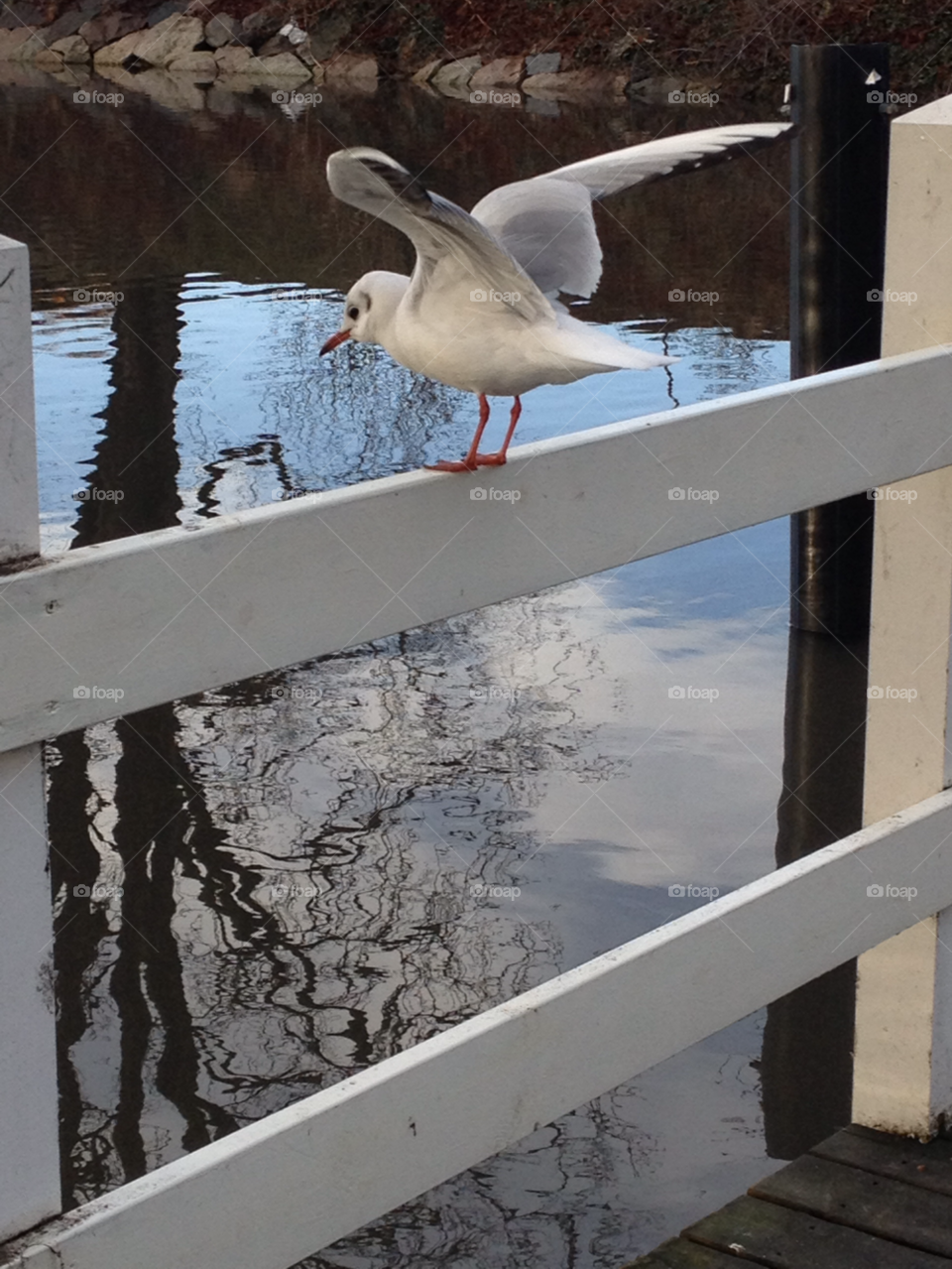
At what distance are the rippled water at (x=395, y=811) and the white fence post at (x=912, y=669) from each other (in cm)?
44

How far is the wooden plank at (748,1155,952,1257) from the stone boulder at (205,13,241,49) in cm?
2808

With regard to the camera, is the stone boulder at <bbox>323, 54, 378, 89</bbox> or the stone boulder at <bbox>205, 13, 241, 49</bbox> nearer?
the stone boulder at <bbox>323, 54, 378, 89</bbox>

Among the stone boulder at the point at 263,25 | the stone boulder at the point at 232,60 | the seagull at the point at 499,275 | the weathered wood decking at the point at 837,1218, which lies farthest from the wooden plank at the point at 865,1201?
the stone boulder at the point at 263,25

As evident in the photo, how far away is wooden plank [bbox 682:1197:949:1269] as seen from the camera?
7.03 feet

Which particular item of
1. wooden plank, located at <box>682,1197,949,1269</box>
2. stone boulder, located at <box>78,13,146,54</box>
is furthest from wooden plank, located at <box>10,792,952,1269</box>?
stone boulder, located at <box>78,13,146,54</box>

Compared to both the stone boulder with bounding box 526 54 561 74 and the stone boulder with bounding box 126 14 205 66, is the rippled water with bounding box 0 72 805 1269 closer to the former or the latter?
the stone boulder with bounding box 526 54 561 74

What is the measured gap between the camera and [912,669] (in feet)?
7.87

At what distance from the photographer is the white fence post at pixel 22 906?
4.43 ft

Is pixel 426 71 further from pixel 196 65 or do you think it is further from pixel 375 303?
pixel 375 303

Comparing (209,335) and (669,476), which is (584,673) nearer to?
(669,476)

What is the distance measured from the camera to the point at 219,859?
3.80m

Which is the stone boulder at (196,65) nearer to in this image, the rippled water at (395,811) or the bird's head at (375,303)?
the rippled water at (395,811)

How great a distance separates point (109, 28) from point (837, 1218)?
30.2m

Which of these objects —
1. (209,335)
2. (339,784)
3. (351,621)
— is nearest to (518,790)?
(339,784)
